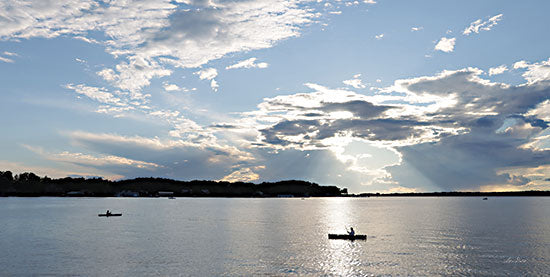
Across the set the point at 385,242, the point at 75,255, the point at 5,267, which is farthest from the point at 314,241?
the point at 5,267

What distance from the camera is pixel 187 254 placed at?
7694 centimetres

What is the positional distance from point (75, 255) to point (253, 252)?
3129cm

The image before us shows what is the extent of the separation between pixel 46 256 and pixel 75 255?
4741 millimetres

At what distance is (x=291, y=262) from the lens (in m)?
70.2

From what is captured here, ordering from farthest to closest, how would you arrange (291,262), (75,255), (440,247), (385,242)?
(385,242)
(440,247)
(75,255)
(291,262)

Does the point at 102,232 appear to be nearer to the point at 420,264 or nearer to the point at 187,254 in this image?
the point at 187,254

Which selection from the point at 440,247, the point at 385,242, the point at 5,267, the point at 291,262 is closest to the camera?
the point at 5,267

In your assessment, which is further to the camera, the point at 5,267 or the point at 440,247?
the point at 440,247

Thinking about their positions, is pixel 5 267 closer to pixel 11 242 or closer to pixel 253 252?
pixel 11 242

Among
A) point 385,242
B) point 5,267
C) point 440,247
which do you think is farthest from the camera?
point 385,242

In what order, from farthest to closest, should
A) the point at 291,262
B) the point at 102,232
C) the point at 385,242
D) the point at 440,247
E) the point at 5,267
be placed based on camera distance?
the point at 102,232 < the point at 385,242 < the point at 440,247 < the point at 291,262 < the point at 5,267

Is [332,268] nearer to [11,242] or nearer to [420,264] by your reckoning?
[420,264]

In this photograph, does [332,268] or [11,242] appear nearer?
[332,268]

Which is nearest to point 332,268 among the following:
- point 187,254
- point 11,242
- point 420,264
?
point 420,264
